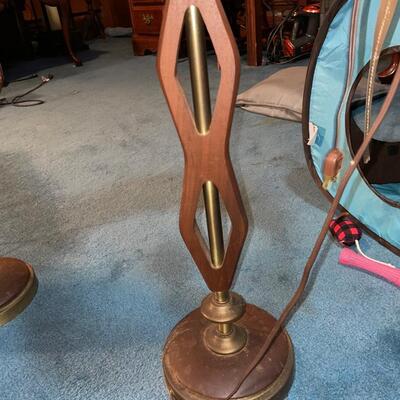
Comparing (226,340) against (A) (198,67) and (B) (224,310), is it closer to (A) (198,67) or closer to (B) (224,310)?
(B) (224,310)

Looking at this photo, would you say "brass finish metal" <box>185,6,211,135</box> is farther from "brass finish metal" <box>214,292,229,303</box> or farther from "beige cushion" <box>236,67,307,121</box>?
"beige cushion" <box>236,67,307,121</box>

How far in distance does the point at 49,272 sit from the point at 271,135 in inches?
36.2

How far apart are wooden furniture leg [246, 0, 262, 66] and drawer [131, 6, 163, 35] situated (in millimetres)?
778

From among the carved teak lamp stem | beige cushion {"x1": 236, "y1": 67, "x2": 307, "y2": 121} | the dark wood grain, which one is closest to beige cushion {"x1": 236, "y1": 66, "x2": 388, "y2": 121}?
beige cushion {"x1": 236, "y1": 67, "x2": 307, "y2": 121}

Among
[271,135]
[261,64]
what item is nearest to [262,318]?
[271,135]

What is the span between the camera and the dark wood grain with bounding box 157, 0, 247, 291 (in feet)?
1.31

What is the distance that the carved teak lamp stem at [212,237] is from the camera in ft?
1.34

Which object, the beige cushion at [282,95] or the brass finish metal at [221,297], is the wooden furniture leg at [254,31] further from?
the brass finish metal at [221,297]

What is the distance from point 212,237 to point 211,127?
0.51 ft

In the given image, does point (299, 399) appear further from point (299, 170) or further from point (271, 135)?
point (271, 135)

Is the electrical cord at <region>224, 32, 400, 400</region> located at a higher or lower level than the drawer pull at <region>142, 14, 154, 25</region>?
higher

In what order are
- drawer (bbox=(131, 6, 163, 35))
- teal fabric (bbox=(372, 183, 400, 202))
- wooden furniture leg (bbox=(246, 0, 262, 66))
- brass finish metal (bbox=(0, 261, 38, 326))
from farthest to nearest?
1. drawer (bbox=(131, 6, 163, 35))
2. wooden furniture leg (bbox=(246, 0, 262, 66))
3. teal fabric (bbox=(372, 183, 400, 202))
4. brass finish metal (bbox=(0, 261, 38, 326))

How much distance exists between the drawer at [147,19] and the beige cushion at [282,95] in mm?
1370

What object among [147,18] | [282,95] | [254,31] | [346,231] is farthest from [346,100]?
[147,18]
